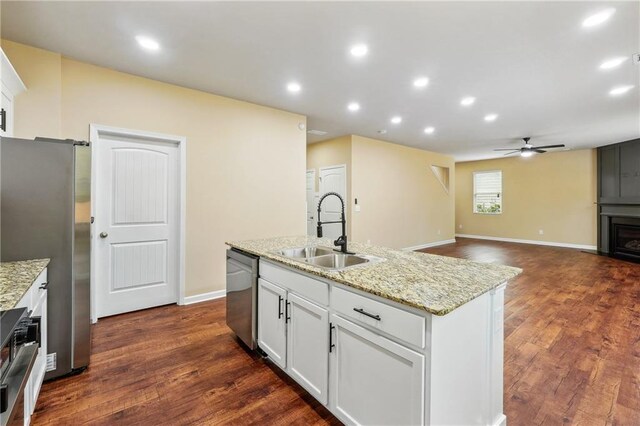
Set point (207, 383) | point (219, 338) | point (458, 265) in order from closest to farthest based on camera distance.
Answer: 1. point (458, 265)
2. point (207, 383)
3. point (219, 338)

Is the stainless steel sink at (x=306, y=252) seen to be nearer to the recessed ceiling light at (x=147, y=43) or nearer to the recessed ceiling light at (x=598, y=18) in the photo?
the recessed ceiling light at (x=147, y=43)

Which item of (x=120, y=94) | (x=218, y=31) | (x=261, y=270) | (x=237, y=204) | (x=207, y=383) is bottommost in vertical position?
(x=207, y=383)

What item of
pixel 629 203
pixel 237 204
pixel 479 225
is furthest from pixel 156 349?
pixel 479 225

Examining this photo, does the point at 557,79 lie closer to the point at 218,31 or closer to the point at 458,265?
the point at 458,265

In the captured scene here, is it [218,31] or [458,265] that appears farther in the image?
[218,31]

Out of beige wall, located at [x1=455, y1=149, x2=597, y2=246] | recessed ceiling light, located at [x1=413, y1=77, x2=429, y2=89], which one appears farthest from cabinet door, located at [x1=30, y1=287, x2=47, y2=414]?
beige wall, located at [x1=455, y1=149, x2=597, y2=246]

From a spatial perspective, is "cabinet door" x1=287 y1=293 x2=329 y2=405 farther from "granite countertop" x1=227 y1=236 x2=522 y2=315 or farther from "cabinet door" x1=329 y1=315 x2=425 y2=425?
"granite countertop" x1=227 y1=236 x2=522 y2=315

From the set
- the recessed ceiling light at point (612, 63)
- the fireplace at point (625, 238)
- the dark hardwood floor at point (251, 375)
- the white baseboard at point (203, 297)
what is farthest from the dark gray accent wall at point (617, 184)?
the white baseboard at point (203, 297)

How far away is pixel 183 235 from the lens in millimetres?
3492

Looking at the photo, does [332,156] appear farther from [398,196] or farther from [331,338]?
[331,338]

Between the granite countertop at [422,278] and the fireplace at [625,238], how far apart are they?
7089 mm

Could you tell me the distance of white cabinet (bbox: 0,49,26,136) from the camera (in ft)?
6.95

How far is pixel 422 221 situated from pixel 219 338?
6221 millimetres

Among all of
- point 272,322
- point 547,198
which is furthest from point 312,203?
point 547,198
